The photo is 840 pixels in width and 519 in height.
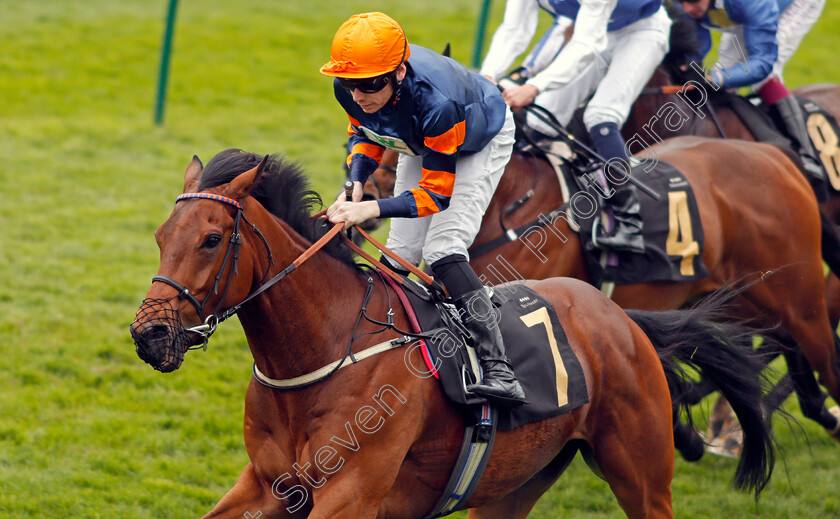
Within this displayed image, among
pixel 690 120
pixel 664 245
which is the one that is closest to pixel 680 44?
pixel 690 120

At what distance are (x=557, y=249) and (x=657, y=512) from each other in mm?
1531

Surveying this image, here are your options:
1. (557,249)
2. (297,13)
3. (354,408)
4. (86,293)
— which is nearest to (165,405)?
(86,293)

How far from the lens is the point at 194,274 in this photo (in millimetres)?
2771

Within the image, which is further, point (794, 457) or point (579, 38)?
point (794, 457)

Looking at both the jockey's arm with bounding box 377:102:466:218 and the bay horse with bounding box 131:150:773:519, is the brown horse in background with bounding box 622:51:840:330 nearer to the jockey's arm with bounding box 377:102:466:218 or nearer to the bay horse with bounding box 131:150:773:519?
the bay horse with bounding box 131:150:773:519

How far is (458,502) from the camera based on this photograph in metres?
3.39

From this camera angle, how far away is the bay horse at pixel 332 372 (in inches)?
111

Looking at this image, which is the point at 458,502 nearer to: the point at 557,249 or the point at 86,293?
the point at 557,249

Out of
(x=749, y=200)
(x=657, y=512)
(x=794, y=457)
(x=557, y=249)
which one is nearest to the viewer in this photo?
(x=657, y=512)

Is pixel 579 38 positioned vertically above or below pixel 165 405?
above

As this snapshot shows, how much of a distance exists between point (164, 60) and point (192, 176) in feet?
26.8

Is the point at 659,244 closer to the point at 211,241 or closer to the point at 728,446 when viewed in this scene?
the point at 728,446

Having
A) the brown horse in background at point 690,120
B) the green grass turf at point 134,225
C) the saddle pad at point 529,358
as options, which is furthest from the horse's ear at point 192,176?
the brown horse in background at point 690,120

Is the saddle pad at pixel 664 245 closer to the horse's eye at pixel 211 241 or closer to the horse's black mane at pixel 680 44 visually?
the horse's black mane at pixel 680 44
